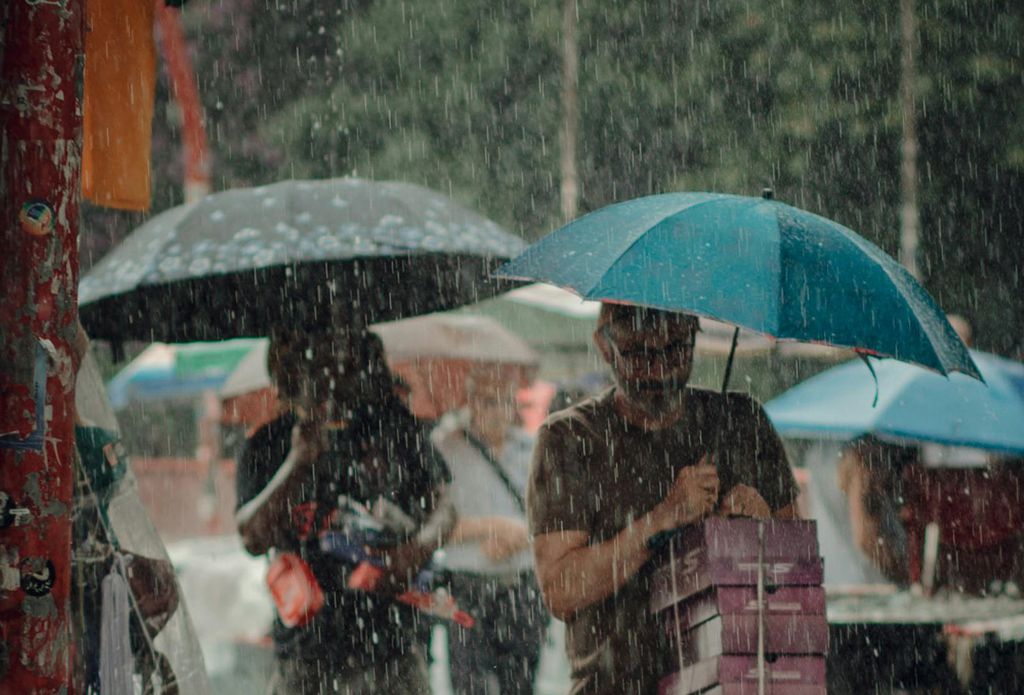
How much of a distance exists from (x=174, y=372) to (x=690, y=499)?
16292 millimetres

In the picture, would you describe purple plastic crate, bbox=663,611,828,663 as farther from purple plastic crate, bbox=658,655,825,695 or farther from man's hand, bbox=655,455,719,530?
man's hand, bbox=655,455,719,530

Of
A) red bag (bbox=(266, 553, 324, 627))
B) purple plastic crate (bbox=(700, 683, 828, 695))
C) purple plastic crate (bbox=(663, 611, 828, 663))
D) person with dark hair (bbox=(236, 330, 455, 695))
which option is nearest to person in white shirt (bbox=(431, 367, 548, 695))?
person with dark hair (bbox=(236, 330, 455, 695))

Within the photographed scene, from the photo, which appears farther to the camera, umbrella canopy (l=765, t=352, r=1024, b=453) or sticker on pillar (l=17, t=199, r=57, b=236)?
umbrella canopy (l=765, t=352, r=1024, b=453)

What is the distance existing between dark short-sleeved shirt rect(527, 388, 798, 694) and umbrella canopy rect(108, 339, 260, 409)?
1280cm

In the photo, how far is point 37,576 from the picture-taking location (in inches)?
128

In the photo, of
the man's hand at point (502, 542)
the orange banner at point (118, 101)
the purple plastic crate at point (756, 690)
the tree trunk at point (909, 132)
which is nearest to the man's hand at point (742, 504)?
the purple plastic crate at point (756, 690)

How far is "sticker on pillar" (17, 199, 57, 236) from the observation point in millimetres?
3236

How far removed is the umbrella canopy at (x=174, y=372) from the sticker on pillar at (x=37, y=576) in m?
13.7

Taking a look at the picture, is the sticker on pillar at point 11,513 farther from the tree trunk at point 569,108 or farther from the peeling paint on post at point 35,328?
the tree trunk at point 569,108

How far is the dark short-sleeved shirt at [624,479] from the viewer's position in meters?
4.28

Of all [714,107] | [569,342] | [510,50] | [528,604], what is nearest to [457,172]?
[510,50]

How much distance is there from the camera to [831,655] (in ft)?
22.8

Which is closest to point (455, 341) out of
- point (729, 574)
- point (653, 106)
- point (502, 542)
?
point (502, 542)

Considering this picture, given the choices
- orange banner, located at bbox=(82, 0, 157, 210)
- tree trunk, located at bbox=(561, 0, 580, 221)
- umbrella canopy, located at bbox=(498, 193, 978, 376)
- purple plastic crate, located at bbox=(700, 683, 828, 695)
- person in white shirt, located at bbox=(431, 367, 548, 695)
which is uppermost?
tree trunk, located at bbox=(561, 0, 580, 221)
